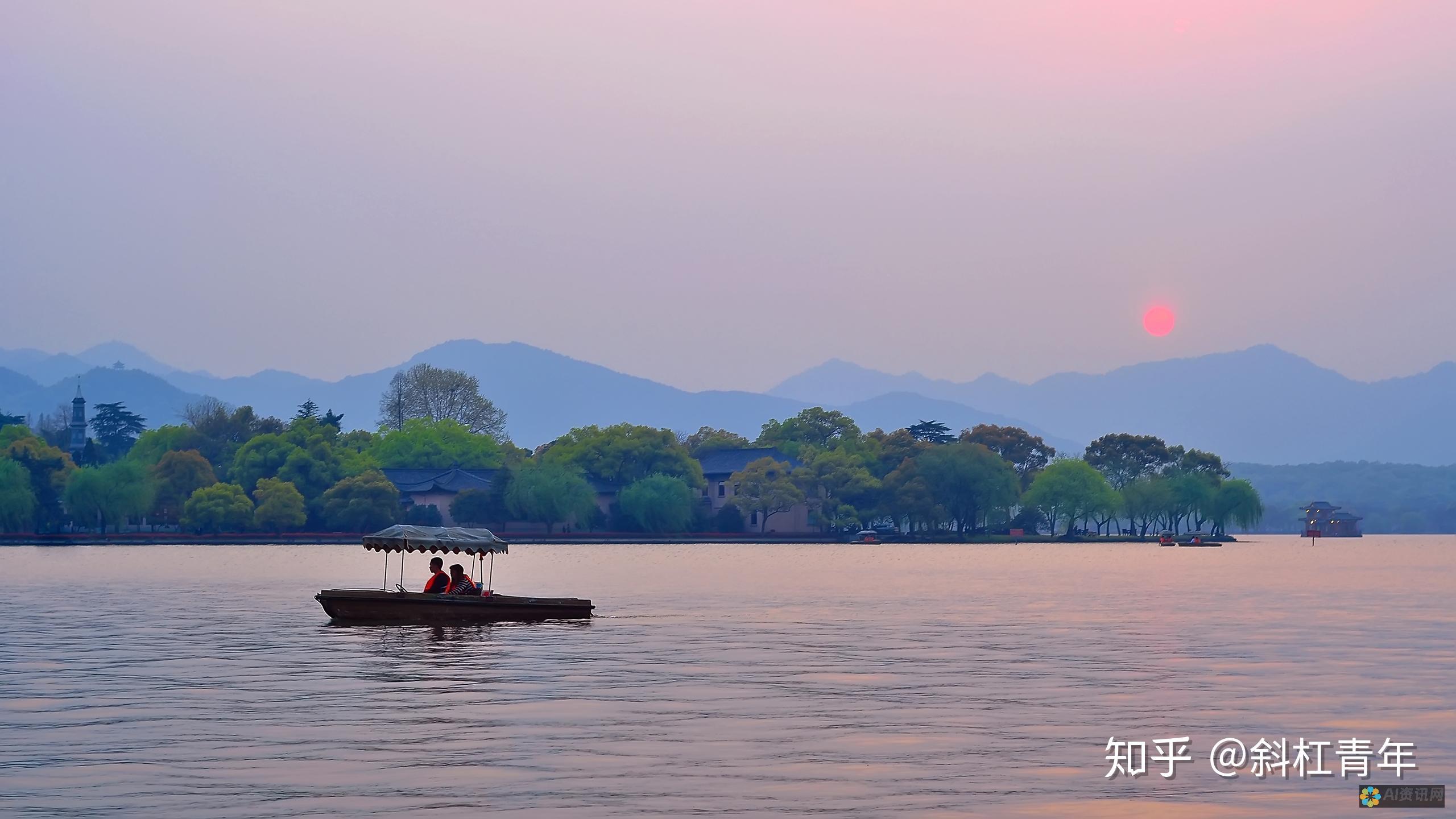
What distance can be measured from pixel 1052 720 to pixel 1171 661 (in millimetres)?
12177

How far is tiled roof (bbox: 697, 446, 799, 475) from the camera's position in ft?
603

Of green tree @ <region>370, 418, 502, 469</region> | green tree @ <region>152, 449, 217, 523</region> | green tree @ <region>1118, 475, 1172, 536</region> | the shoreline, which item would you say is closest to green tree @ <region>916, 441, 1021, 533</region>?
the shoreline

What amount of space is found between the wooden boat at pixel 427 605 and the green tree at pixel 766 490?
396 feet

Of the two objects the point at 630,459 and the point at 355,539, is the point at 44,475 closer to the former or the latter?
the point at 355,539

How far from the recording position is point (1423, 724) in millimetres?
27734

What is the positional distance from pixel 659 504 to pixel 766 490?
1188 cm

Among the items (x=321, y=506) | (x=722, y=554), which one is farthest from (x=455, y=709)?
(x=321, y=506)

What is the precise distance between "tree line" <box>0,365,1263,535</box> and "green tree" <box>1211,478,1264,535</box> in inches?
6.8

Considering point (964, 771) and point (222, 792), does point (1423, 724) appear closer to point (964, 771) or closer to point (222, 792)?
point (964, 771)

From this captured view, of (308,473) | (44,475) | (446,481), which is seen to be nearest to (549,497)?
(446,481)

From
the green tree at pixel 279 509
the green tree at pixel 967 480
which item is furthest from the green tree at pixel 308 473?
the green tree at pixel 967 480

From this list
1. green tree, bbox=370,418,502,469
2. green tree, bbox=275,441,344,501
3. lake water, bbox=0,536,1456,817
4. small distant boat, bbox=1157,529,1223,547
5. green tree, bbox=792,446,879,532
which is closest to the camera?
lake water, bbox=0,536,1456,817

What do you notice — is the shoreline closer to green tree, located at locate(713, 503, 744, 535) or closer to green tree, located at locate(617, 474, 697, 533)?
green tree, located at locate(617, 474, 697, 533)

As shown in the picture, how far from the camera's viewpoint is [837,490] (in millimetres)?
175375
